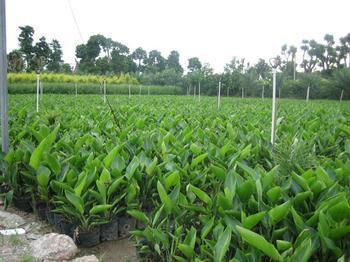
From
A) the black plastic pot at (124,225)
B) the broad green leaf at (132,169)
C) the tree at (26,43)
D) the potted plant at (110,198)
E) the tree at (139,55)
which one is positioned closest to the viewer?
the potted plant at (110,198)

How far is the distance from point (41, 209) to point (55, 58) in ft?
161

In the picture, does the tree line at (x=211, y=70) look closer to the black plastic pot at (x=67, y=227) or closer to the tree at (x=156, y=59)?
the tree at (x=156, y=59)

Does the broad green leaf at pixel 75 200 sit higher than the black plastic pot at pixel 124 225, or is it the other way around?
the broad green leaf at pixel 75 200

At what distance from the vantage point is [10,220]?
12.1ft

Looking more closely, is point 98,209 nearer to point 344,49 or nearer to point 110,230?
point 110,230

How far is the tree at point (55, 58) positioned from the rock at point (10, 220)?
4549 centimetres

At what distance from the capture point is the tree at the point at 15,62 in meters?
39.2

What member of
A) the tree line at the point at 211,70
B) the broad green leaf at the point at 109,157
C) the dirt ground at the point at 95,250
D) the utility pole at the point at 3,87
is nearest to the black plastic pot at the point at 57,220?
the dirt ground at the point at 95,250

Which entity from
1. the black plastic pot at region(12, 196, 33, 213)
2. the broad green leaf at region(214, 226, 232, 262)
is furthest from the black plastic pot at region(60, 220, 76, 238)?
the broad green leaf at region(214, 226, 232, 262)

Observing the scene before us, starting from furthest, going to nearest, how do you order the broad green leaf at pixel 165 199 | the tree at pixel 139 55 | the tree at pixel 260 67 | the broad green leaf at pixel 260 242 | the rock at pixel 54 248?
the tree at pixel 139 55 < the tree at pixel 260 67 < the rock at pixel 54 248 < the broad green leaf at pixel 165 199 < the broad green leaf at pixel 260 242

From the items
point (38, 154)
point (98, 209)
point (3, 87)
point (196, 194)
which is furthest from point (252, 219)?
point (3, 87)

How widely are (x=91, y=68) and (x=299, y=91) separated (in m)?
24.1

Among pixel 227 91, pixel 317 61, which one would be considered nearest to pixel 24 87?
pixel 227 91

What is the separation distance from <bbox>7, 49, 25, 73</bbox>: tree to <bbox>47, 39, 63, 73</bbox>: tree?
4.44 metres
